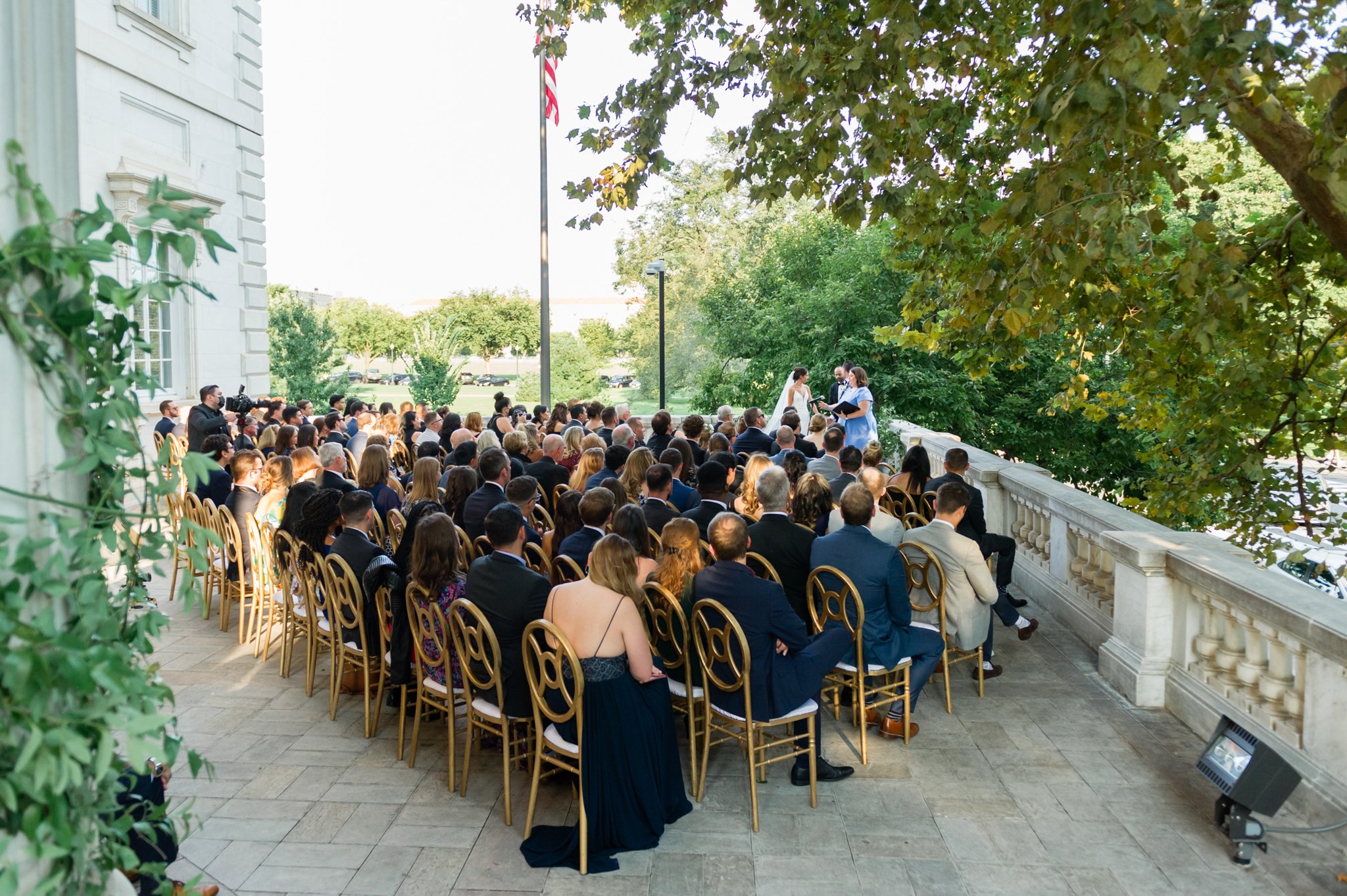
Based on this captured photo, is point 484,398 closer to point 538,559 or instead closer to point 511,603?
point 538,559

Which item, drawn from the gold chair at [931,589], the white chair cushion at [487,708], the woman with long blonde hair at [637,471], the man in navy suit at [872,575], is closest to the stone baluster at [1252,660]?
the gold chair at [931,589]

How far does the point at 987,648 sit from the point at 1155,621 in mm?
1051

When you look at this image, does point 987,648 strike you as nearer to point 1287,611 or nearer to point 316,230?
point 1287,611

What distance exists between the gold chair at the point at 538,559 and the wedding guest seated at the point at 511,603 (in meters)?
0.96

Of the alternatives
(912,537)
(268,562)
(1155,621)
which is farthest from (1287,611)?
(268,562)

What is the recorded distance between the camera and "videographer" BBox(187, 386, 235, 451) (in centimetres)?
1080

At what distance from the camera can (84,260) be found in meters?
1.63

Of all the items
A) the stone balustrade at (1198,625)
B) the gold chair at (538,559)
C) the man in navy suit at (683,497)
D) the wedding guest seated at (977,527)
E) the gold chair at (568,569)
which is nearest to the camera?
the stone balustrade at (1198,625)

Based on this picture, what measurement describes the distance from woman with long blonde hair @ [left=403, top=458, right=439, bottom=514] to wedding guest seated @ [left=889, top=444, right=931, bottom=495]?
3.70m

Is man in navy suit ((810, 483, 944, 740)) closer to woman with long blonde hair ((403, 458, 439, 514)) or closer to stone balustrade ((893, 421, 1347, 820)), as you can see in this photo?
stone balustrade ((893, 421, 1347, 820))

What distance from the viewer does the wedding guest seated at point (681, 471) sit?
7145 mm

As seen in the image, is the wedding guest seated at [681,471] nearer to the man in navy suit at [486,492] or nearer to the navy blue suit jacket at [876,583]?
the man in navy suit at [486,492]

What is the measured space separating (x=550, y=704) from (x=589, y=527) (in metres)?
1.40

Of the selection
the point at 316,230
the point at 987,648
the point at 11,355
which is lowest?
the point at 987,648
